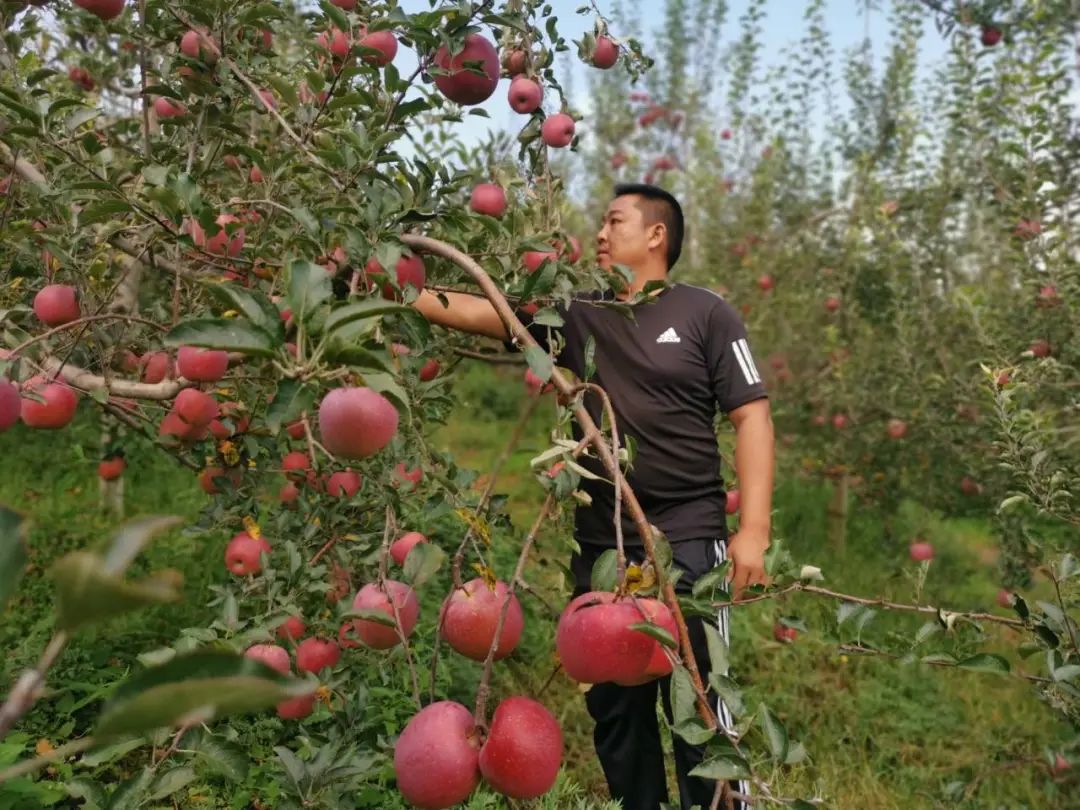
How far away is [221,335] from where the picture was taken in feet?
2.52

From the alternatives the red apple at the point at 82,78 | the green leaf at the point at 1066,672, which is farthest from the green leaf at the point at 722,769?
the red apple at the point at 82,78

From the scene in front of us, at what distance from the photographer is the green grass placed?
275 centimetres

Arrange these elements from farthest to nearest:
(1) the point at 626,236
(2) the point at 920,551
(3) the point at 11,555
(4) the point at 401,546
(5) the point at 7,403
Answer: (2) the point at 920,551, (1) the point at 626,236, (4) the point at 401,546, (5) the point at 7,403, (3) the point at 11,555

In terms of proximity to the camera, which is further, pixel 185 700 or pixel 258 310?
pixel 258 310

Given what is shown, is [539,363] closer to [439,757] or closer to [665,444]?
[439,757]

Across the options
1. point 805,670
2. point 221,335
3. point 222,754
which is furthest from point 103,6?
point 805,670

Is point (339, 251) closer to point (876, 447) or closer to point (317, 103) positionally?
point (317, 103)

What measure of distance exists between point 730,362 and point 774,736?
1318 mm

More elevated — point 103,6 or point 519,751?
point 103,6

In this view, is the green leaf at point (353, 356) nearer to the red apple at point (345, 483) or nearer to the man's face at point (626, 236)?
the red apple at point (345, 483)

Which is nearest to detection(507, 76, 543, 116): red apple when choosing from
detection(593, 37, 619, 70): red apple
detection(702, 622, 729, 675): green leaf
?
detection(593, 37, 619, 70): red apple

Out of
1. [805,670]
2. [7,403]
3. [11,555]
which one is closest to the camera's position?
[11,555]

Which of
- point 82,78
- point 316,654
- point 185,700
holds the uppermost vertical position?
point 82,78

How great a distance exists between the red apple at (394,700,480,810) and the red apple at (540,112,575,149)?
4.75 feet
